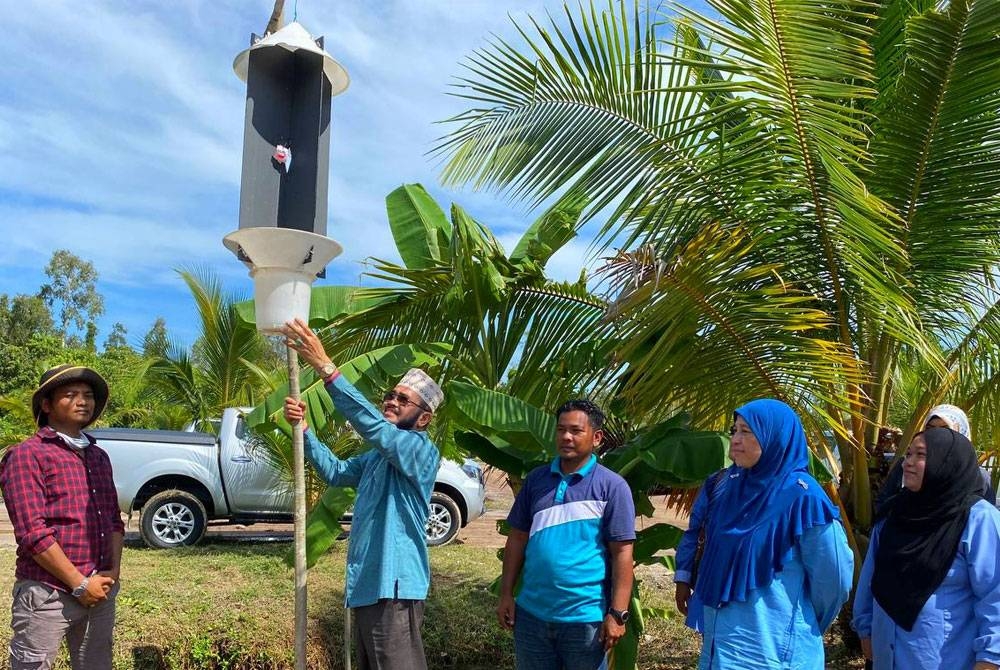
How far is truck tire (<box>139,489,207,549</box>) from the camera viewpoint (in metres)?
9.92

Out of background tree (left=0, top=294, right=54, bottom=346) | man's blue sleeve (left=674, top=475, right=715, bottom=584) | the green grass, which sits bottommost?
the green grass

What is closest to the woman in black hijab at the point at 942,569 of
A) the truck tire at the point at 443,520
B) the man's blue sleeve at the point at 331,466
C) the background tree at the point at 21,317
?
the man's blue sleeve at the point at 331,466

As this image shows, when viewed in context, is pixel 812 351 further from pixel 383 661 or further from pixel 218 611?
pixel 218 611

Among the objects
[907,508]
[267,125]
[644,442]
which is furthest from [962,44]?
[267,125]

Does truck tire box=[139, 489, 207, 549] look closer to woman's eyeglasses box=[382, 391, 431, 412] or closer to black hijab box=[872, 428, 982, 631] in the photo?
woman's eyeglasses box=[382, 391, 431, 412]

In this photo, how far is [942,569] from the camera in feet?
10.2

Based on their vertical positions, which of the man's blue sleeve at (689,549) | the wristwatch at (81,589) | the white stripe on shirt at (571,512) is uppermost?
the white stripe on shirt at (571,512)

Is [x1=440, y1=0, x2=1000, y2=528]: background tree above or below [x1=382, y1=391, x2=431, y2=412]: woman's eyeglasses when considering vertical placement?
above

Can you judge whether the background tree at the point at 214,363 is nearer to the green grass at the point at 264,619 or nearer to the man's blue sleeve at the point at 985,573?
the green grass at the point at 264,619

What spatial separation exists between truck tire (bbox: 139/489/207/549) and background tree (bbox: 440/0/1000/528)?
6.72 meters

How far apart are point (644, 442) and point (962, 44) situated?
242 centimetres

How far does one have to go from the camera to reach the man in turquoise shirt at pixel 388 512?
320 centimetres

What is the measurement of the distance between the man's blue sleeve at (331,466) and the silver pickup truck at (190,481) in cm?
620

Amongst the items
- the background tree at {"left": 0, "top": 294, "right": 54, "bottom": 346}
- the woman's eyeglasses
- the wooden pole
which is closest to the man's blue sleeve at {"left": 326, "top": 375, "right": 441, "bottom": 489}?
the woman's eyeglasses
